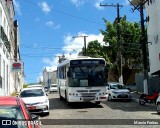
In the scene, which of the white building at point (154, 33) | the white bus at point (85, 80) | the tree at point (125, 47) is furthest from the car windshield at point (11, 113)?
the tree at point (125, 47)

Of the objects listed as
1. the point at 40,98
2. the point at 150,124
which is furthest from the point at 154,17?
the point at 150,124

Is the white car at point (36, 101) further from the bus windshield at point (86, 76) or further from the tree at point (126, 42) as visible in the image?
the tree at point (126, 42)

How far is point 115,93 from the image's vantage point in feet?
99.5

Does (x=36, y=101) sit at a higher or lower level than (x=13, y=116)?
lower

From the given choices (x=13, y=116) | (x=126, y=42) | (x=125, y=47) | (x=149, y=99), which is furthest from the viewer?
(x=126, y=42)

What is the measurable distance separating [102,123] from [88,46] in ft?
191

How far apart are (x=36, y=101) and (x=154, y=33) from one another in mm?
23305

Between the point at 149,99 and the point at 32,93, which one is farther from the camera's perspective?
the point at 149,99

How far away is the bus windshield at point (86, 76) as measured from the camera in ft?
78.0

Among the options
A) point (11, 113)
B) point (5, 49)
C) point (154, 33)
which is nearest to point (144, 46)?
point (154, 33)

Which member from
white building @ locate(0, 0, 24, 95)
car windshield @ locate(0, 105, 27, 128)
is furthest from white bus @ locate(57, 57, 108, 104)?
car windshield @ locate(0, 105, 27, 128)

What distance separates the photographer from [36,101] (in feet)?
62.9

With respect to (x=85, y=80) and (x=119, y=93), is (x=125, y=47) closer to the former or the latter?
(x=119, y=93)

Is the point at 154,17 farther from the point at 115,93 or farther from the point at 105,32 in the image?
the point at 105,32
